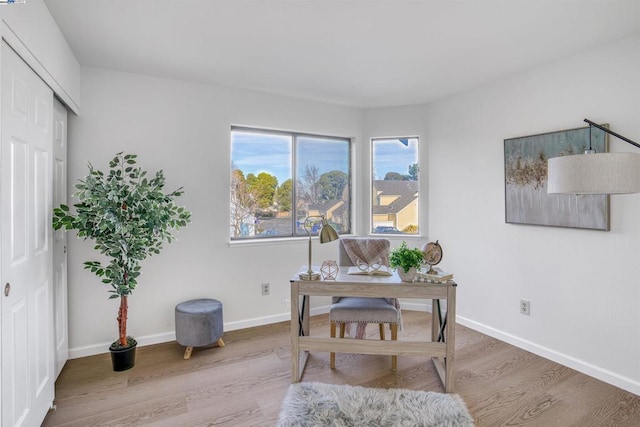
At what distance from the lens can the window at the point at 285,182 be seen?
3641mm

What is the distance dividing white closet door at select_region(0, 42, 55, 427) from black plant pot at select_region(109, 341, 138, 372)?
0.48 meters

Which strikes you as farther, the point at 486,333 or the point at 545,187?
the point at 486,333

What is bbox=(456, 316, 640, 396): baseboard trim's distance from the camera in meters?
2.38

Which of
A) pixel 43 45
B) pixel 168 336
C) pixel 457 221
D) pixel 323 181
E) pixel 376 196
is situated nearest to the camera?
pixel 43 45

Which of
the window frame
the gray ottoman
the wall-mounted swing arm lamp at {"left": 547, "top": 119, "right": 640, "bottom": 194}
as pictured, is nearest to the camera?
the wall-mounted swing arm lamp at {"left": 547, "top": 119, "right": 640, "bottom": 194}

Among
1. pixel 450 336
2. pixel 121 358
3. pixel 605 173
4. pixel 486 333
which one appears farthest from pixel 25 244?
pixel 486 333

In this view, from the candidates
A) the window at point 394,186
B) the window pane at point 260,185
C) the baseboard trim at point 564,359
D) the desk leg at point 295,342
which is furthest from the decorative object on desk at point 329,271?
the baseboard trim at point 564,359

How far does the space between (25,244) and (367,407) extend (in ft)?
7.05

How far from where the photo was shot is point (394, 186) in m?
4.20

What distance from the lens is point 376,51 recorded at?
2.62 metres

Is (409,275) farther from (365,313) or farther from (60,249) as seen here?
(60,249)

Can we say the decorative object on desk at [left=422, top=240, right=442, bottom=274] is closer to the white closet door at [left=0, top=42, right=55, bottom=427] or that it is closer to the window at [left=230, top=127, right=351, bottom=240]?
the window at [left=230, top=127, right=351, bottom=240]

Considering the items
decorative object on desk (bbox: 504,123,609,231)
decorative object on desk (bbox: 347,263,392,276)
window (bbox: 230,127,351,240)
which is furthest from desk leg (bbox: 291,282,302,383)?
decorative object on desk (bbox: 504,123,609,231)

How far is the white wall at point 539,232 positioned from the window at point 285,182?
2.65ft
